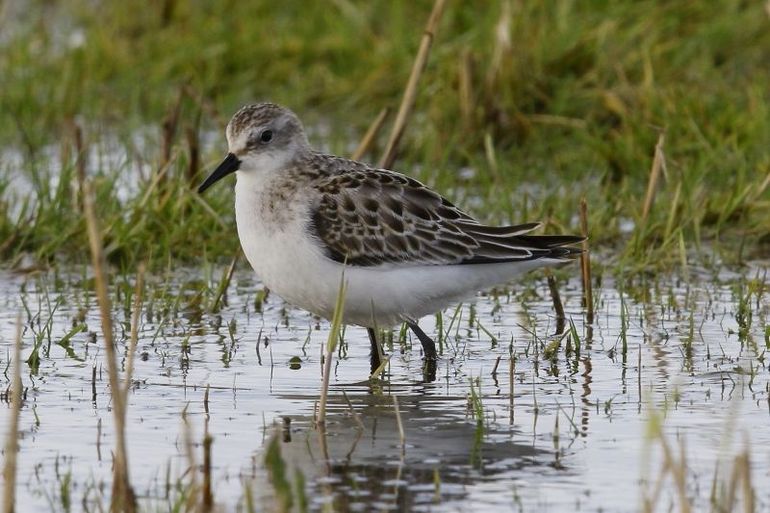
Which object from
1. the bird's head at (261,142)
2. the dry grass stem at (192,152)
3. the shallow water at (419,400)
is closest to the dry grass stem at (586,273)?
the shallow water at (419,400)

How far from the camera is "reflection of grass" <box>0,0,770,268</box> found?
31.3ft

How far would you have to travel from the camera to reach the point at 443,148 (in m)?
11.4

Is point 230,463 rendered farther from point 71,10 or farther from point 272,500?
point 71,10

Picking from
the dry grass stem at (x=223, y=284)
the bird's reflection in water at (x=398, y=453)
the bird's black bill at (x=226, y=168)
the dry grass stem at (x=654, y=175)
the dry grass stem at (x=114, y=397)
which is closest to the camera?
the dry grass stem at (x=114, y=397)

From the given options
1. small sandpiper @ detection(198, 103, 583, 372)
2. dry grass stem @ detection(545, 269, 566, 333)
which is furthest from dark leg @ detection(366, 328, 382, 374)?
dry grass stem @ detection(545, 269, 566, 333)

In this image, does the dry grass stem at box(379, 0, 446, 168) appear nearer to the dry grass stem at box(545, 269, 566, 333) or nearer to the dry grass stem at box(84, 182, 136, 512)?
the dry grass stem at box(545, 269, 566, 333)

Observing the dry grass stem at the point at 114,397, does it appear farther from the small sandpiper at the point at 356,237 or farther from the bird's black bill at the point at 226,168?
the bird's black bill at the point at 226,168

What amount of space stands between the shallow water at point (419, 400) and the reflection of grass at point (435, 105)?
58 centimetres

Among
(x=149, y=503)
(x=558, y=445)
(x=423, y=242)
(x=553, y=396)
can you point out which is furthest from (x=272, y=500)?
(x=423, y=242)

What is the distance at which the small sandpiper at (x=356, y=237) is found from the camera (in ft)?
23.7

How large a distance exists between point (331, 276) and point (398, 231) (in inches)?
19.7

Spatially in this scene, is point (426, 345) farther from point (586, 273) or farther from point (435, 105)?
point (435, 105)

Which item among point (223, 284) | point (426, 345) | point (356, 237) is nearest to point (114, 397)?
point (356, 237)

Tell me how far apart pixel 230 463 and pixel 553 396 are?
1.60 meters
